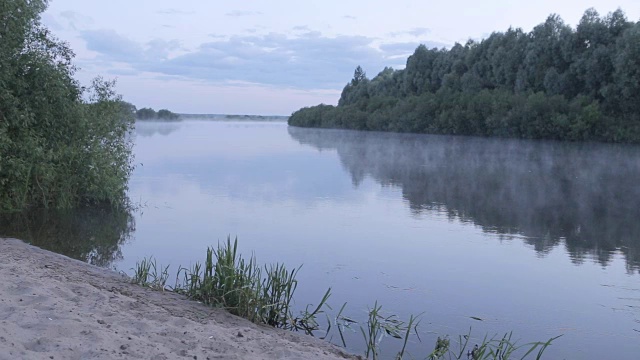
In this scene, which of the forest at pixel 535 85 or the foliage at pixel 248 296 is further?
the forest at pixel 535 85

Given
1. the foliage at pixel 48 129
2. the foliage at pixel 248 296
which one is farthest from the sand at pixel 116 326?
the foliage at pixel 48 129

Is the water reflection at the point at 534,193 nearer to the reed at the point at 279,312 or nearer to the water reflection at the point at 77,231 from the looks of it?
the reed at the point at 279,312

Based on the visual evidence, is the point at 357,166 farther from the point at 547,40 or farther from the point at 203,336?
the point at 547,40

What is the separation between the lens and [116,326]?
5957 millimetres

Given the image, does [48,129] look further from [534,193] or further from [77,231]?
[534,193]

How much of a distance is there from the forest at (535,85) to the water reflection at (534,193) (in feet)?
51.4

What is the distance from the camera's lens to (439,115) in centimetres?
7175

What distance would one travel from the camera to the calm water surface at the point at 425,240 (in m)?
8.62

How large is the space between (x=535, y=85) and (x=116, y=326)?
197 feet

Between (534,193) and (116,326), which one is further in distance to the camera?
(534,193)

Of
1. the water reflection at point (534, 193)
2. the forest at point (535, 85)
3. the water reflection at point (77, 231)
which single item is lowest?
the water reflection at point (77, 231)

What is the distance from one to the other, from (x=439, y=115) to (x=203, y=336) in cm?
6750

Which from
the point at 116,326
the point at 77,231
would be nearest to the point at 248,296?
the point at 116,326

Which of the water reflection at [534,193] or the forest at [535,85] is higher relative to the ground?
the forest at [535,85]
